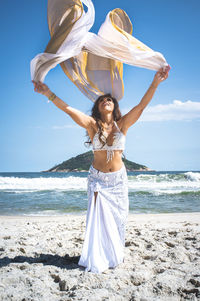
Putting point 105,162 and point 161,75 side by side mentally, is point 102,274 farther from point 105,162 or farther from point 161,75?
point 161,75

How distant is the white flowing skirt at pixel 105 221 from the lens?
11.7 feet

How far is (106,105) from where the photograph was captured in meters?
3.91

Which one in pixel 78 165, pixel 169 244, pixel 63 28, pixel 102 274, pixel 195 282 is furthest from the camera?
pixel 78 165

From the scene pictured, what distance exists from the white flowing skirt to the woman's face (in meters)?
0.89

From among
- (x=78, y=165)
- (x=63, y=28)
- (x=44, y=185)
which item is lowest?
(x=44, y=185)

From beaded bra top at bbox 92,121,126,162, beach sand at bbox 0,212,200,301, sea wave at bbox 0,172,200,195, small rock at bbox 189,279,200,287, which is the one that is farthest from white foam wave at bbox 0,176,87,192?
small rock at bbox 189,279,200,287

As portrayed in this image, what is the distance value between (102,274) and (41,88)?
254 centimetres

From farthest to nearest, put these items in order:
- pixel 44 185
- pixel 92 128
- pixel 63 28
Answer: pixel 44 185, pixel 92 128, pixel 63 28

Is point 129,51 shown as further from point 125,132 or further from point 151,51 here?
point 125,132

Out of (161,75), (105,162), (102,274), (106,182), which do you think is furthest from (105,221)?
(161,75)

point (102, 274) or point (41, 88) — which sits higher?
point (41, 88)

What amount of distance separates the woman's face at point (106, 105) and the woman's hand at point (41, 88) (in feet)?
2.67

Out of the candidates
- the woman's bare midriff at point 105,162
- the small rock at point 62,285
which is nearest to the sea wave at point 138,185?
the woman's bare midriff at point 105,162

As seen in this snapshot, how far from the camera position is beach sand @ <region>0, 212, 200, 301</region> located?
273cm
